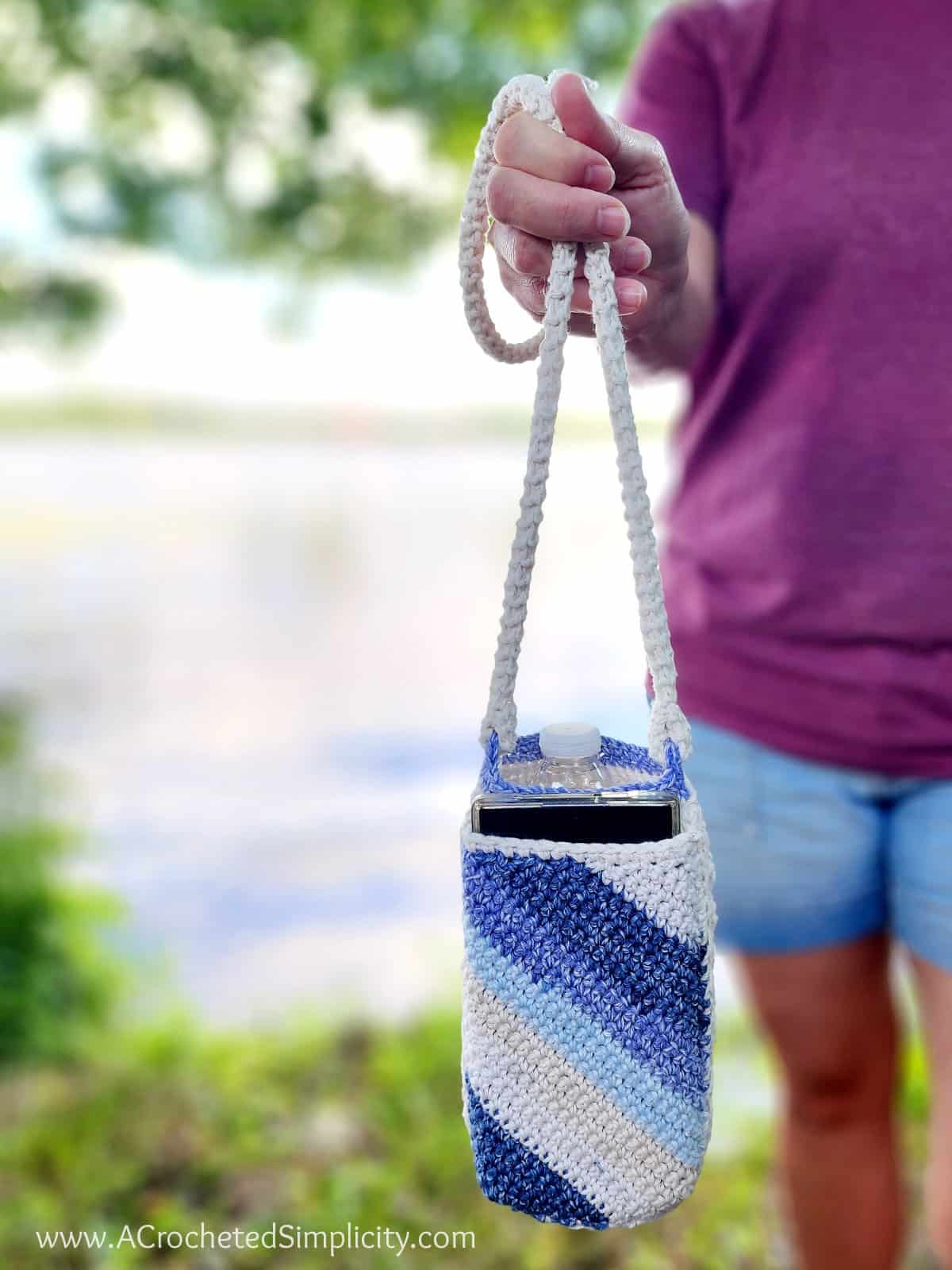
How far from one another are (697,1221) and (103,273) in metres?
1.80

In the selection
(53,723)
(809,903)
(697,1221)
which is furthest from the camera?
(53,723)

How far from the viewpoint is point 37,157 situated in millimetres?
1884

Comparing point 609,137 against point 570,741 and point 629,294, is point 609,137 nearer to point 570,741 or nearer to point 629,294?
point 629,294

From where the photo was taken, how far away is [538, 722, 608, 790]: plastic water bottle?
47 centimetres

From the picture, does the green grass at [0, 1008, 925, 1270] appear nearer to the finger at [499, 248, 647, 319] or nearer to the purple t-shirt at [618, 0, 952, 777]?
the purple t-shirt at [618, 0, 952, 777]

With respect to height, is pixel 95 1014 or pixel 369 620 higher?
pixel 369 620

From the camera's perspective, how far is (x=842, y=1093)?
81cm

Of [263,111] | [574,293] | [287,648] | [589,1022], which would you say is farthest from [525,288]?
[287,648]

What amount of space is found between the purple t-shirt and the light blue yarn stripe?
31cm

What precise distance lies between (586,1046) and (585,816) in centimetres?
10

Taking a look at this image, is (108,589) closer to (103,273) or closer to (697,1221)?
(103,273)

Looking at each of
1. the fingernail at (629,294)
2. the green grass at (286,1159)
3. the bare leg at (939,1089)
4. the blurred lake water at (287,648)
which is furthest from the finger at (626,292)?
the blurred lake water at (287,648)

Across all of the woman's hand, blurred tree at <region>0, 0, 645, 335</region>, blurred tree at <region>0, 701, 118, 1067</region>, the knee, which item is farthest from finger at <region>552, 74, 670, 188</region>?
blurred tree at <region>0, 701, 118, 1067</region>

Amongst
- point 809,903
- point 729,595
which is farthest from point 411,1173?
point 729,595
